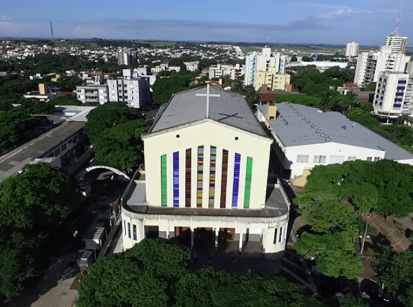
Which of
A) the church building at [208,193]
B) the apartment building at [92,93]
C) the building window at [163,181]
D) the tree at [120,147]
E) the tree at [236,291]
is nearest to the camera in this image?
the tree at [236,291]

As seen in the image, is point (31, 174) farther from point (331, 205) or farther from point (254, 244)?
point (331, 205)

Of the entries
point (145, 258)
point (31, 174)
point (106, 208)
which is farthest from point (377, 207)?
point (31, 174)

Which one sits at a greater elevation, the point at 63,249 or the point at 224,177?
the point at 224,177

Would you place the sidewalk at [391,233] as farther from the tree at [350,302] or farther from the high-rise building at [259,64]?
the high-rise building at [259,64]

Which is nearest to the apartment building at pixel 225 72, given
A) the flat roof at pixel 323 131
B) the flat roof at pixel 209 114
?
the flat roof at pixel 323 131

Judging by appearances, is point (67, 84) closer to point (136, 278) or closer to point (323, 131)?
point (323, 131)

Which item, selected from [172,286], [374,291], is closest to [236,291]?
[172,286]
